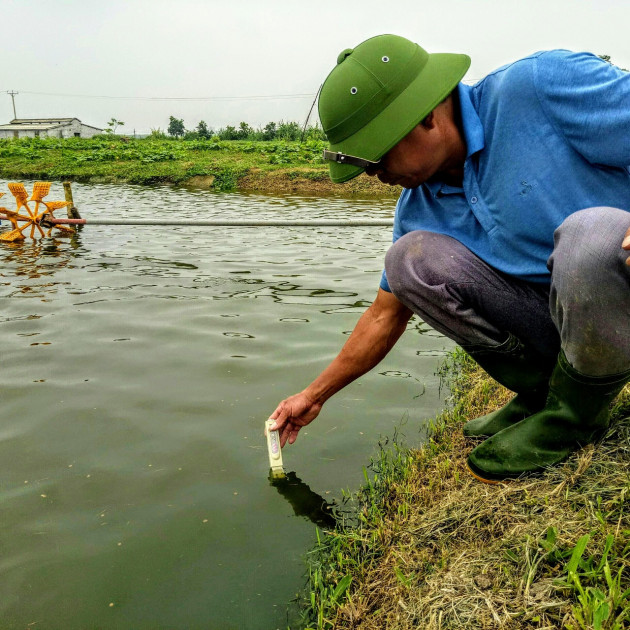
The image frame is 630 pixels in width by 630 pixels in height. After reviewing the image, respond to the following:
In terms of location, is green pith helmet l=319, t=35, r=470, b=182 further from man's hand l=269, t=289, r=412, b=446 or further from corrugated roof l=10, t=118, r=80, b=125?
corrugated roof l=10, t=118, r=80, b=125

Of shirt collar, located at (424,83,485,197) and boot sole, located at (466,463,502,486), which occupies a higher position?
shirt collar, located at (424,83,485,197)

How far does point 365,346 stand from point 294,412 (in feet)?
1.23

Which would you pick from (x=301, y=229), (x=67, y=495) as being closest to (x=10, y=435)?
(x=67, y=495)

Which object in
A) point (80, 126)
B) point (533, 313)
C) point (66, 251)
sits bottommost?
point (80, 126)

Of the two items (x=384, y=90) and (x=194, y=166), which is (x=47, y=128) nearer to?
(x=194, y=166)

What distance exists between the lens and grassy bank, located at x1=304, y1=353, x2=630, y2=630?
4.62ft

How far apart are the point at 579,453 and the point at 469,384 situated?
1.55m

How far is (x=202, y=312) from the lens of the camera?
4824 millimetres

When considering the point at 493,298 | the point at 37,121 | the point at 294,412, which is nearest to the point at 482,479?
the point at 493,298

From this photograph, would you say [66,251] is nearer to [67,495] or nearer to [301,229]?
[301,229]

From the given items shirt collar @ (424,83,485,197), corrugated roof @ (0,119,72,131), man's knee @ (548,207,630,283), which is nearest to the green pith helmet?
shirt collar @ (424,83,485,197)

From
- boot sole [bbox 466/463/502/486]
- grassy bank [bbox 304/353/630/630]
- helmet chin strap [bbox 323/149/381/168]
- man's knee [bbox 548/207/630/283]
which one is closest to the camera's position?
grassy bank [bbox 304/353/630/630]

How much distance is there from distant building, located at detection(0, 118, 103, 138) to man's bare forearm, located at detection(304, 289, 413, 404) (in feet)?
226

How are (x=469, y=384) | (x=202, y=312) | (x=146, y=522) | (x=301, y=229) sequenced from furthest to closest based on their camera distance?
(x=301, y=229), (x=202, y=312), (x=469, y=384), (x=146, y=522)
